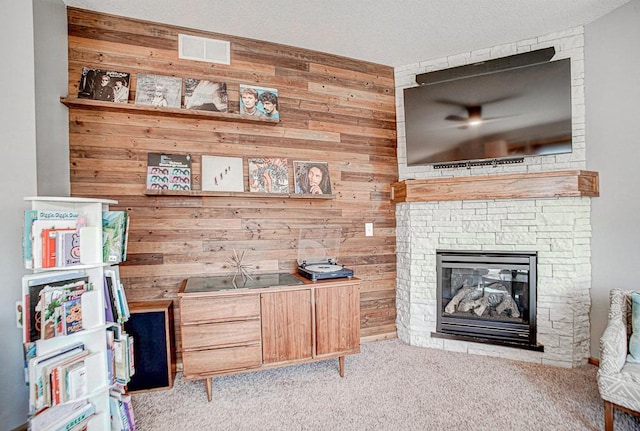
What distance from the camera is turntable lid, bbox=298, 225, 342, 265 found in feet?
→ 9.21

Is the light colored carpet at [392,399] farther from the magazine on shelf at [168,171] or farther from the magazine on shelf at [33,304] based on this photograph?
the magazine on shelf at [168,171]

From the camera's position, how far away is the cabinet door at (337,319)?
2.36 metres

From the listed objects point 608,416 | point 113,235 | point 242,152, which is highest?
point 242,152

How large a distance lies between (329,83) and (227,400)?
9.40 feet

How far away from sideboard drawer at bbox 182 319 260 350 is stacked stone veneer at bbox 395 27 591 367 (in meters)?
1.65

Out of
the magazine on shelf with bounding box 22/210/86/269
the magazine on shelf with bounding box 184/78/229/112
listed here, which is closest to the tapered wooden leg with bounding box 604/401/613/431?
the magazine on shelf with bounding box 22/210/86/269

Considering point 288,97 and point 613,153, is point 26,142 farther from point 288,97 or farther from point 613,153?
point 613,153

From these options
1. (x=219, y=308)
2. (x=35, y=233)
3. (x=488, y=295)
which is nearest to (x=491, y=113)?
(x=488, y=295)

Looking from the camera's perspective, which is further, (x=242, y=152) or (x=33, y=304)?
(x=242, y=152)

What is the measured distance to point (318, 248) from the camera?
112 inches

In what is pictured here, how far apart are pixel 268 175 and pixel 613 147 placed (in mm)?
2905

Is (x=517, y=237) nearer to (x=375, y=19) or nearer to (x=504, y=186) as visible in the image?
(x=504, y=186)

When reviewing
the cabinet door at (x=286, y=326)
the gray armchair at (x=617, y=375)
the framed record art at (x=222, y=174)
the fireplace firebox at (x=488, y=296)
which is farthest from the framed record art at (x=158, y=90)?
the gray armchair at (x=617, y=375)

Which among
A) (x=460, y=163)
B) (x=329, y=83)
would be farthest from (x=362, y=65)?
(x=460, y=163)
